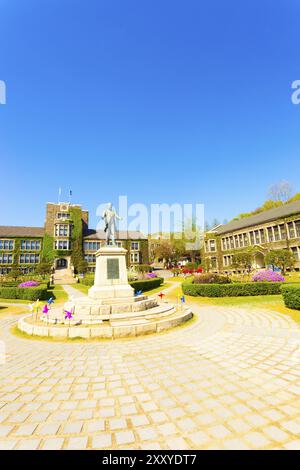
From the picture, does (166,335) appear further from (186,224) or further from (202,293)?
(186,224)

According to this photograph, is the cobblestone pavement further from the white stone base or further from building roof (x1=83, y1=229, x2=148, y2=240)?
building roof (x1=83, y1=229, x2=148, y2=240)

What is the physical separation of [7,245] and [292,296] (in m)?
50.2

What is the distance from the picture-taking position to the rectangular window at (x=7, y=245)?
45.6 metres

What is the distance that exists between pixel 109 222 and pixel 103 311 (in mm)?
5782

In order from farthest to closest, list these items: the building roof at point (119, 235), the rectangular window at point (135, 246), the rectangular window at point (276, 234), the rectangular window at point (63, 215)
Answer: the rectangular window at point (135, 246) → the building roof at point (119, 235) → the rectangular window at point (63, 215) → the rectangular window at point (276, 234)

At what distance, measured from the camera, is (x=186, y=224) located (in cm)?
7181

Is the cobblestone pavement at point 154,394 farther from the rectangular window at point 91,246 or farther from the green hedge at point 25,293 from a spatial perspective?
the rectangular window at point 91,246

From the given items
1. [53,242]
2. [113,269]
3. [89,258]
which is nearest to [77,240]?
[89,258]

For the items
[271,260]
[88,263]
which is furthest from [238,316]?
[88,263]

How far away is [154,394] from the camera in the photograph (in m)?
4.43

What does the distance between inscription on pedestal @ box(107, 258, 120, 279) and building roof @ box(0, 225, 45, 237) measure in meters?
41.8

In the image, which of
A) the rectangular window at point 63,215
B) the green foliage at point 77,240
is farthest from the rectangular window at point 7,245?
the green foliage at point 77,240

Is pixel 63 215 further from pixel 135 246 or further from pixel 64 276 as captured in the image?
pixel 135 246

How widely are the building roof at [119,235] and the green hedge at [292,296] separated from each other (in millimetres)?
41129
